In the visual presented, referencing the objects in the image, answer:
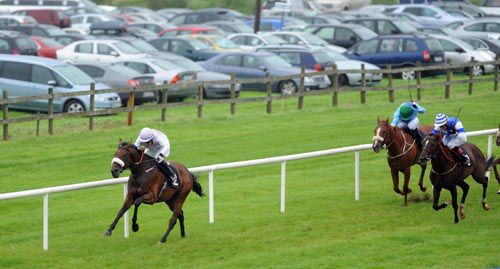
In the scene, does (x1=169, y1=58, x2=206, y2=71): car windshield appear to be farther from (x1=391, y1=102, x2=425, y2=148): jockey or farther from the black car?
(x1=391, y1=102, x2=425, y2=148): jockey

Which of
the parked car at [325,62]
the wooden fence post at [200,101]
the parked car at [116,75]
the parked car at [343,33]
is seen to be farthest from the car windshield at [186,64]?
the parked car at [343,33]

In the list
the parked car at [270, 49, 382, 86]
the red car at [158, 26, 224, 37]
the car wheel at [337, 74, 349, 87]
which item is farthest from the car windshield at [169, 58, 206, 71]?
the red car at [158, 26, 224, 37]

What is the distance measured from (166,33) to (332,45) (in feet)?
23.9

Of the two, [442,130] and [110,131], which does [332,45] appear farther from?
[442,130]

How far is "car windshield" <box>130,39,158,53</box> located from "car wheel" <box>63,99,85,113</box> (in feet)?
37.1

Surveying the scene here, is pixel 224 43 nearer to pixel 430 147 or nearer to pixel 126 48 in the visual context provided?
pixel 126 48

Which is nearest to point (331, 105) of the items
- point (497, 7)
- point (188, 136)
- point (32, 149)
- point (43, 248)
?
point (188, 136)

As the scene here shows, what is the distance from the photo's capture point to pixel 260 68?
35.4 metres

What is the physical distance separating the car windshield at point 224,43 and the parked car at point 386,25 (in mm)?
7280

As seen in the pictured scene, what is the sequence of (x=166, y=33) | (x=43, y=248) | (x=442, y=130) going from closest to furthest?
(x=43, y=248) → (x=442, y=130) → (x=166, y=33)

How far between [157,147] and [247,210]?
2.78m

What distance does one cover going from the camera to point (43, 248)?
1434 centimetres

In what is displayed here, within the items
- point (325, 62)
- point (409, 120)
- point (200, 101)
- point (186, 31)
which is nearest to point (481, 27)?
point (186, 31)

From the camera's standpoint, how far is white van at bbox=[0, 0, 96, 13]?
62.8 meters
